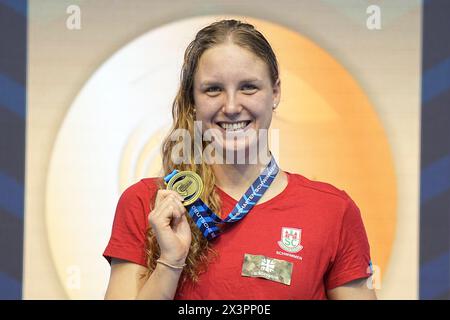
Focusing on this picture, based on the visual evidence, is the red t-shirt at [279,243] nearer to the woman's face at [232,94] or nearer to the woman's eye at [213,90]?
the woman's face at [232,94]

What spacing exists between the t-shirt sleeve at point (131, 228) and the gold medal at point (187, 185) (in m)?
0.10

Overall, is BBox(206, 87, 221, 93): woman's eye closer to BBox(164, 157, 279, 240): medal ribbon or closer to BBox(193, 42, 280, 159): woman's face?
BBox(193, 42, 280, 159): woman's face

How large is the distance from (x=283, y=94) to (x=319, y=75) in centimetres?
24

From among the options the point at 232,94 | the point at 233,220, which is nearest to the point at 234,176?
the point at 233,220

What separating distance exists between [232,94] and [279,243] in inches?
19.3

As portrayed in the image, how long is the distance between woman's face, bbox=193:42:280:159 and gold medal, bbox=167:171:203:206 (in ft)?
0.50

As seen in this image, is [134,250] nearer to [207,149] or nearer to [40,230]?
[207,149]

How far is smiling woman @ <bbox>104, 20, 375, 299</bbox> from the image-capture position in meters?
1.89

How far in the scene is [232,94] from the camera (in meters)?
1.96

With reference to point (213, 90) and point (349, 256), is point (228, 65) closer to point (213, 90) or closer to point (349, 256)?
point (213, 90)

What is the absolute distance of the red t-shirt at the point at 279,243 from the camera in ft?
6.27

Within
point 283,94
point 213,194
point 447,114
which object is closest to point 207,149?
point 213,194

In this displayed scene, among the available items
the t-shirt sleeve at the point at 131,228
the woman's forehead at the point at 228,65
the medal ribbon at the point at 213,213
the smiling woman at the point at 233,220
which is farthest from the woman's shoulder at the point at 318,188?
the t-shirt sleeve at the point at 131,228

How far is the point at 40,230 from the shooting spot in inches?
142
